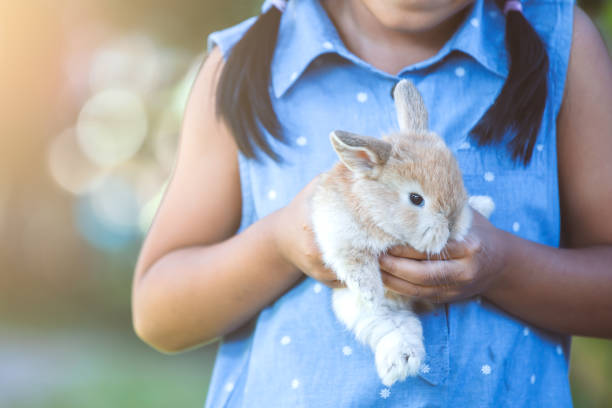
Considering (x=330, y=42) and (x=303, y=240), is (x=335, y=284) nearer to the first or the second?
(x=303, y=240)

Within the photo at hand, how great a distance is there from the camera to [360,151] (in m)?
1.36

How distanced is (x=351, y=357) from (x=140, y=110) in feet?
16.0

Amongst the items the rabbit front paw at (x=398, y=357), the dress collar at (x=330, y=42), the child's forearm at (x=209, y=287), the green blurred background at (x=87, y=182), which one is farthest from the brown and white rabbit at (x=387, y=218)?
the green blurred background at (x=87, y=182)

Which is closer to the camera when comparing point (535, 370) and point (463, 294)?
point (463, 294)

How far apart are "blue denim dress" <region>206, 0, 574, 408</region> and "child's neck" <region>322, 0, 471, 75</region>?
78 mm

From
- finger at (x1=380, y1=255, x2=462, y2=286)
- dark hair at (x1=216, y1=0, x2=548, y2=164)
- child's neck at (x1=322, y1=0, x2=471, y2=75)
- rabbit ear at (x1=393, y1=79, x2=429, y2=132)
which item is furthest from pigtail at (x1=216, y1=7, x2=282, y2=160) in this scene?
finger at (x1=380, y1=255, x2=462, y2=286)

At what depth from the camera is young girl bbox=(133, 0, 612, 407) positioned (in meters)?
1.50

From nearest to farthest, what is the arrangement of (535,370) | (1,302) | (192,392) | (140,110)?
1. (535,370)
2. (192,392)
3. (140,110)
4. (1,302)

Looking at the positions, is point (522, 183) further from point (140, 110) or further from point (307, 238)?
point (140, 110)

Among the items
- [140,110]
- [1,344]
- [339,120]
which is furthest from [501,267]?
[1,344]

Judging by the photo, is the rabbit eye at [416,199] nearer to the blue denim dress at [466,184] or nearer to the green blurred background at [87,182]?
the blue denim dress at [466,184]

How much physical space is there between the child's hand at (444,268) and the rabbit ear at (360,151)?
195 mm

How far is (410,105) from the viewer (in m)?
1.46

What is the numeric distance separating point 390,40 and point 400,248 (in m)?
0.68
